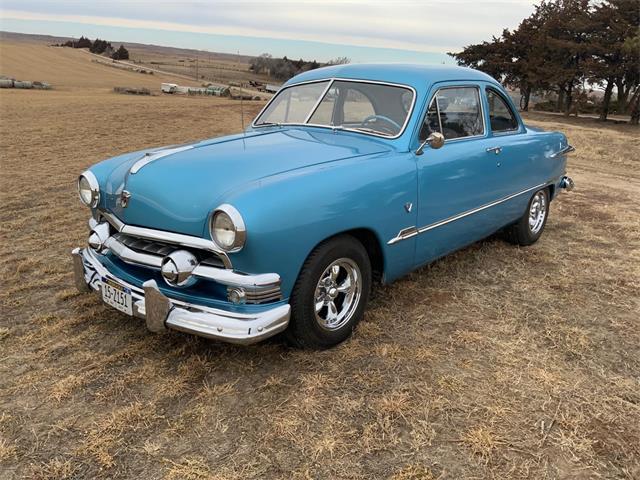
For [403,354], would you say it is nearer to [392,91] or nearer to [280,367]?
[280,367]

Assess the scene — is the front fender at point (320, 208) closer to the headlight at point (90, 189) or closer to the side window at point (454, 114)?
the side window at point (454, 114)

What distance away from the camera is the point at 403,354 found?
3402 millimetres

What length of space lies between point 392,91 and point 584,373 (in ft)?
7.72

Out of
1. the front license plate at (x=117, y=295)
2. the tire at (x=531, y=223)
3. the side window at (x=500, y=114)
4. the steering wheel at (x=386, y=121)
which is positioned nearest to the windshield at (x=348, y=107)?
the steering wheel at (x=386, y=121)

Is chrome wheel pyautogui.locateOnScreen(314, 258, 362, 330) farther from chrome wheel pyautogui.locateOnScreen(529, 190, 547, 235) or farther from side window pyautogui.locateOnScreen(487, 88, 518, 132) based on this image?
chrome wheel pyautogui.locateOnScreen(529, 190, 547, 235)

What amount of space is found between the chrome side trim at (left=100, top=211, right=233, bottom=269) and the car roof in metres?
2.12

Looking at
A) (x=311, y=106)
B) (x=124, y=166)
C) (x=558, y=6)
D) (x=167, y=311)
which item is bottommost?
(x=167, y=311)

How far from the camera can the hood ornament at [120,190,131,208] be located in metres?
3.24

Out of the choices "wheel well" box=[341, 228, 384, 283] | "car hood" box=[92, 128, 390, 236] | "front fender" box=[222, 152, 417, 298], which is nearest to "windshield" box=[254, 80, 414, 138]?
"car hood" box=[92, 128, 390, 236]

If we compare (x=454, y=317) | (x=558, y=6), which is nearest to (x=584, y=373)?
(x=454, y=317)

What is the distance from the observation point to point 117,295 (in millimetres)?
3184

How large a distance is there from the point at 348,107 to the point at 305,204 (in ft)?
5.28

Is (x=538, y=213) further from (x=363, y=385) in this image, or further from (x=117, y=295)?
(x=117, y=295)

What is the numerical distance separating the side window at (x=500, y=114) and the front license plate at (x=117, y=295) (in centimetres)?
337
